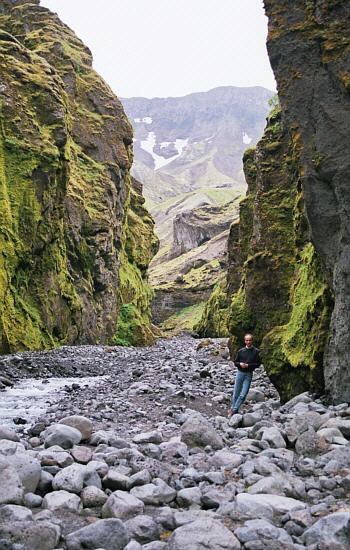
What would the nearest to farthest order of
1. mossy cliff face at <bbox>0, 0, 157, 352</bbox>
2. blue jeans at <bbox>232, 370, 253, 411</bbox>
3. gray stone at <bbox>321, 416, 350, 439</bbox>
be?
gray stone at <bbox>321, 416, 350, 439</bbox> → blue jeans at <bbox>232, 370, 253, 411</bbox> → mossy cliff face at <bbox>0, 0, 157, 352</bbox>

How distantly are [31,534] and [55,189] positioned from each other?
1021 inches

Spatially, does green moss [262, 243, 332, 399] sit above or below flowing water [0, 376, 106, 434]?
above

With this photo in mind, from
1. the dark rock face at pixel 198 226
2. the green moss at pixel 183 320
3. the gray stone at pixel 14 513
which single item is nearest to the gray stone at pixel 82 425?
the gray stone at pixel 14 513

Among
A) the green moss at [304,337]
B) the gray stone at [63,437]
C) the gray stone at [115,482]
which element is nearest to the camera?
the gray stone at [115,482]

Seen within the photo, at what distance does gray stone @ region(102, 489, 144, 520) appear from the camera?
4.71 meters

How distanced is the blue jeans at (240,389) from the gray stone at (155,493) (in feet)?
17.9

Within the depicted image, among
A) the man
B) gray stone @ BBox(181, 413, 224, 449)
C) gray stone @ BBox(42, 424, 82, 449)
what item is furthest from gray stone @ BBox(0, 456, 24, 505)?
the man

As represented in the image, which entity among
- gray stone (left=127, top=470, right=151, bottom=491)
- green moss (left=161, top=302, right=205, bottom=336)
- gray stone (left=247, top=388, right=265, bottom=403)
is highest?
gray stone (left=127, top=470, right=151, bottom=491)

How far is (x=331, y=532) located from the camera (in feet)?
13.2

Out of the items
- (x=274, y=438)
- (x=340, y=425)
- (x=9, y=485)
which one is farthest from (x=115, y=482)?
(x=340, y=425)

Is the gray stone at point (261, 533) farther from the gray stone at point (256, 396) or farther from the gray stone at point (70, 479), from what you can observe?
the gray stone at point (256, 396)

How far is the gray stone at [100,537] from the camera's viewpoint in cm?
404

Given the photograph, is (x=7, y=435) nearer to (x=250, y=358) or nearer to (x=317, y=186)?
(x=250, y=358)

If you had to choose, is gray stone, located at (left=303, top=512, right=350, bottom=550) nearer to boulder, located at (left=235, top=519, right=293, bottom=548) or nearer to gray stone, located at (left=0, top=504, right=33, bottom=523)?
boulder, located at (left=235, top=519, right=293, bottom=548)
